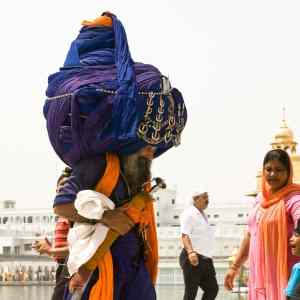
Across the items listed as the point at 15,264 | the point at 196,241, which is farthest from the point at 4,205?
the point at 196,241

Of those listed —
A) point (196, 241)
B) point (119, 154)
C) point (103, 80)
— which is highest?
point (103, 80)

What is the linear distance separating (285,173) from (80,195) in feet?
7.00

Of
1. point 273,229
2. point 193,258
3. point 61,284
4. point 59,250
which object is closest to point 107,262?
point 61,284

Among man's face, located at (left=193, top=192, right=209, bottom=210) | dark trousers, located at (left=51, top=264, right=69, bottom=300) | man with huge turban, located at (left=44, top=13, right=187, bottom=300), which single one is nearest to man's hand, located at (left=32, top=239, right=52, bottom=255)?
dark trousers, located at (left=51, top=264, right=69, bottom=300)

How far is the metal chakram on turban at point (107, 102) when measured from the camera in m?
3.79

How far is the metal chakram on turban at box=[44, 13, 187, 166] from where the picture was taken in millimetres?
3795

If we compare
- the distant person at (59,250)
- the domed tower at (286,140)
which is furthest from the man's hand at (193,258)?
the domed tower at (286,140)

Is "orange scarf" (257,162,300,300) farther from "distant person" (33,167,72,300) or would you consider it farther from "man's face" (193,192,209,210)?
"man's face" (193,192,209,210)

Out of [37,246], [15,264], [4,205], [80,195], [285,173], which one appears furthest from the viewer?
[4,205]

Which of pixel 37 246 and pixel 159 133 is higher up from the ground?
pixel 159 133

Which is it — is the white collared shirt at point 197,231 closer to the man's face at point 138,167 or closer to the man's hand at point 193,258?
the man's hand at point 193,258

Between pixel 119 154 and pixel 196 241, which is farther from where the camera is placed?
pixel 196 241

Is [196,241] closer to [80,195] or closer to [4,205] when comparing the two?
[80,195]

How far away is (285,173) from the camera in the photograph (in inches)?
224
